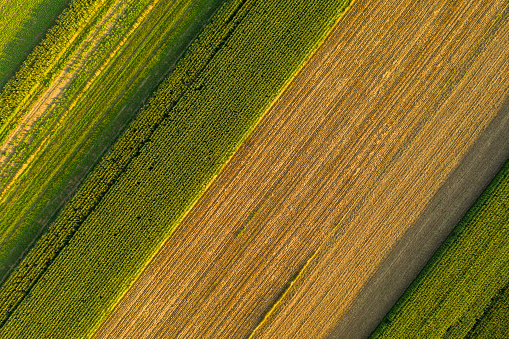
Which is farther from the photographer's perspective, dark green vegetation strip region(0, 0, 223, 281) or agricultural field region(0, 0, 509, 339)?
dark green vegetation strip region(0, 0, 223, 281)

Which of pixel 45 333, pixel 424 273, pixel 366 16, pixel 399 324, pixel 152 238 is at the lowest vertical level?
pixel 45 333

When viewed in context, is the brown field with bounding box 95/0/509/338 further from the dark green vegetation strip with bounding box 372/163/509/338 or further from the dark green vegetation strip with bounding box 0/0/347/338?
the dark green vegetation strip with bounding box 372/163/509/338

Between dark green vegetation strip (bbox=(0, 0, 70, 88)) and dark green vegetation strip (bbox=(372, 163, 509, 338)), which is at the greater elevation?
dark green vegetation strip (bbox=(372, 163, 509, 338))

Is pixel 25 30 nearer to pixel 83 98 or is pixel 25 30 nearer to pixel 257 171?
pixel 83 98

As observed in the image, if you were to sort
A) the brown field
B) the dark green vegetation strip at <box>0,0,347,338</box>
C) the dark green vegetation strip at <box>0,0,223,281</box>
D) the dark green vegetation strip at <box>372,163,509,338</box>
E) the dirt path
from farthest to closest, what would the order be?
the dirt path, the dark green vegetation strip at <box>0,0,223,281</box>, the brown field, the dark green vegetation strip at <box>0,0,347,338</box>, the dark green vegetation strip at <box>372,163,509,338</box>

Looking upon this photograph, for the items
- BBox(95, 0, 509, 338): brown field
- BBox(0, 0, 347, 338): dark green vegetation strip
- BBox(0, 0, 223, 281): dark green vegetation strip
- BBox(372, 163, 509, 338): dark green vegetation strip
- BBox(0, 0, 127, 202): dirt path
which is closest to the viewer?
BBox(372, 163, 509, 338): dark green vegetation strip

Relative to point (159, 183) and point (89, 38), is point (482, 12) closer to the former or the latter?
point (159, 183)

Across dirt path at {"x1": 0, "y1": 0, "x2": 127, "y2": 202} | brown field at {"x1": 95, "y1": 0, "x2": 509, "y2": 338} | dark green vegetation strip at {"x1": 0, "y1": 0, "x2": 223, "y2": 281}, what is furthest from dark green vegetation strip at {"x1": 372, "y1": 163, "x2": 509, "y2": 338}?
dirt path at {"x1": 0, "y1": 0, "x2": 127, "y2": 202}

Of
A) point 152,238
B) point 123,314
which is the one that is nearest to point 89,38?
point 152,238
